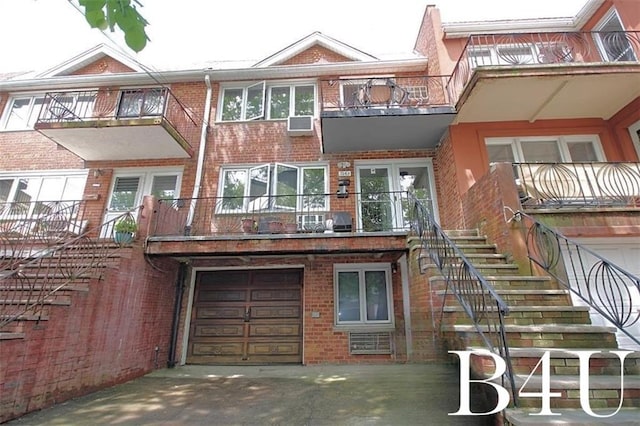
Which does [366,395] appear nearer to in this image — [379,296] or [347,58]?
[379,296]

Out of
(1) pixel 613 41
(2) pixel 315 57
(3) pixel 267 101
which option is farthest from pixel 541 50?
(3) pixel 267 101

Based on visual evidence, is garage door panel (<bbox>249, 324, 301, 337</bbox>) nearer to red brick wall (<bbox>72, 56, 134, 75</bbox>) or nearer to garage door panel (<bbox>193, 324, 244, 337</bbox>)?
garage door panel (<bbox>193, 324, 244, 337</bbox>)

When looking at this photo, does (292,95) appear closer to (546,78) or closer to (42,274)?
(546,78)

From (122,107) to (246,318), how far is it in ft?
22.4

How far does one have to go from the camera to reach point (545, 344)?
11.3 ft

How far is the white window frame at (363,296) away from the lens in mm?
6836

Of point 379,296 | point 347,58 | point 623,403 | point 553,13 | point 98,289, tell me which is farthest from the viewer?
point 347,58

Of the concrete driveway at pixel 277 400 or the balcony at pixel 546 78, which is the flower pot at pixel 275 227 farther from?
the balcony at pixel 546 78

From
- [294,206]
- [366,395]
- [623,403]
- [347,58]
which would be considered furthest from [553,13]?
[366,395]

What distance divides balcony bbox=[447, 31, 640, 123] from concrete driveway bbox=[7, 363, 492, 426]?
5816 millimetres

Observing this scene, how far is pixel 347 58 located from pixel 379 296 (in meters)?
7.55

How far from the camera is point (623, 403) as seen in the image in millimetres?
2740

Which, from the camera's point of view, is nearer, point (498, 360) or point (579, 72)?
point (498, 360)

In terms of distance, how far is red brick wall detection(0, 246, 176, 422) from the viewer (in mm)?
3586
